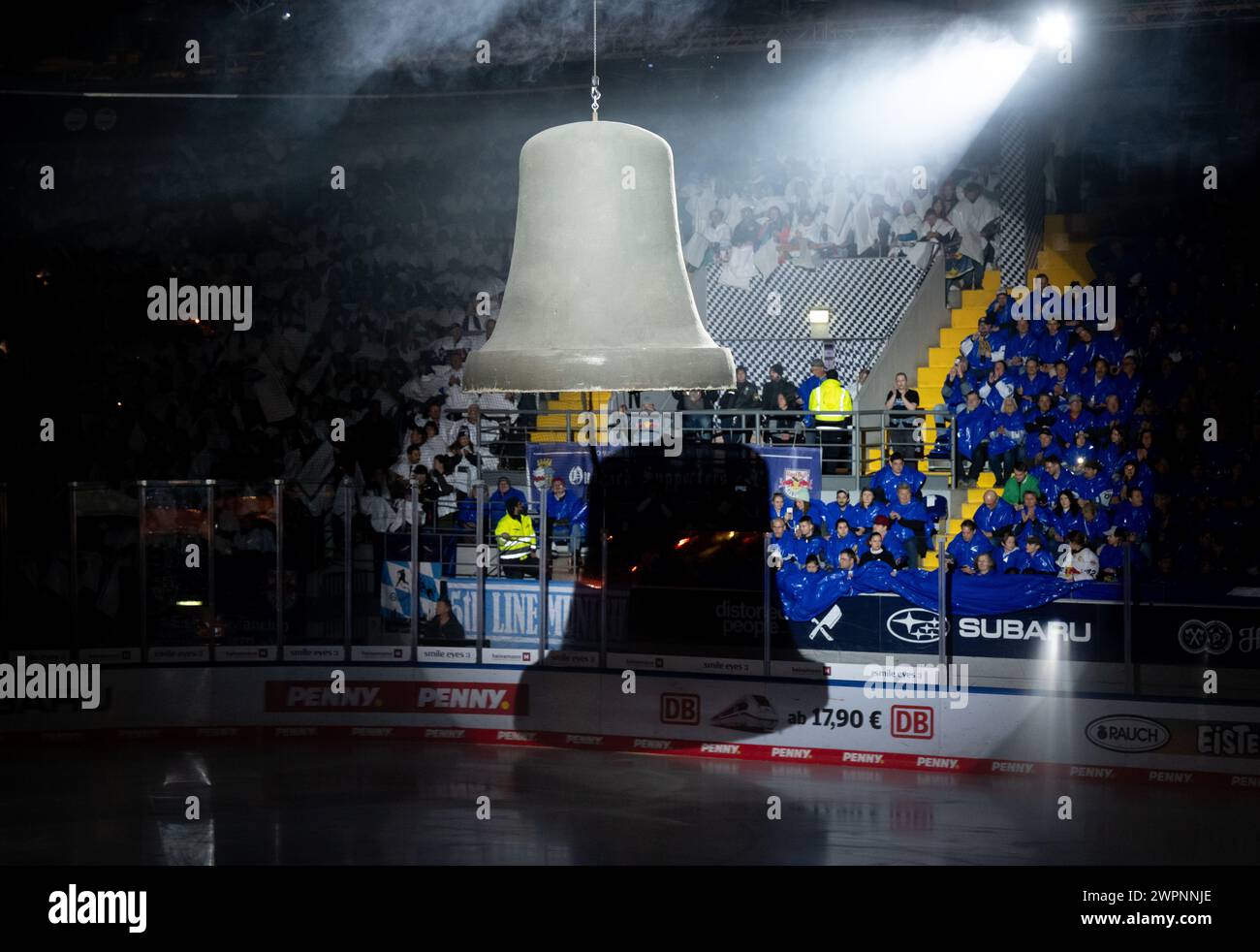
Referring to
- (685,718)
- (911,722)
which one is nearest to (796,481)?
(685,718)

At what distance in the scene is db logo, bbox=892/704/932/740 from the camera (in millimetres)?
14961

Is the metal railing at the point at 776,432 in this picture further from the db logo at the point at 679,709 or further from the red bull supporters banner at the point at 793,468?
the db logo at the point at 679,709

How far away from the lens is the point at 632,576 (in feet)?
50.5

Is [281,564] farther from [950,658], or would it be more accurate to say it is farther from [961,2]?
[961,2]

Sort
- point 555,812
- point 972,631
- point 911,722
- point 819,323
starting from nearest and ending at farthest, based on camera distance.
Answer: point 555,812
point 972,631
point 911,722
point 819,323

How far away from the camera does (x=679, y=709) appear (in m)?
15.7

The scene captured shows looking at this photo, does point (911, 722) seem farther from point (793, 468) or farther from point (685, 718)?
point (793, 468)

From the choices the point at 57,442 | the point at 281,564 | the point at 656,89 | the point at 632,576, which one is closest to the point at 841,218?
the point at 656,89

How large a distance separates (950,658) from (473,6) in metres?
9.50

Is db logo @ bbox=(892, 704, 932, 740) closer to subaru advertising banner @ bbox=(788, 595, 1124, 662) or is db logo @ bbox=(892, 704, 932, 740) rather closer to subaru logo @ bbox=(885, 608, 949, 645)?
subaru advertising banner @ bbox=(788, 595, 1124, 662)

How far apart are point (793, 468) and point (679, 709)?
295cm

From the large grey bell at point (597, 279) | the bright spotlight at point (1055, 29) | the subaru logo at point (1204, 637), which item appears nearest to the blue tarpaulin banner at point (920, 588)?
the subaru logo at point (1204, 637)

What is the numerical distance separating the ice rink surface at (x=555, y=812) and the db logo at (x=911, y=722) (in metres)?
0.41

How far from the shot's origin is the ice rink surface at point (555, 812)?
38.8ft
